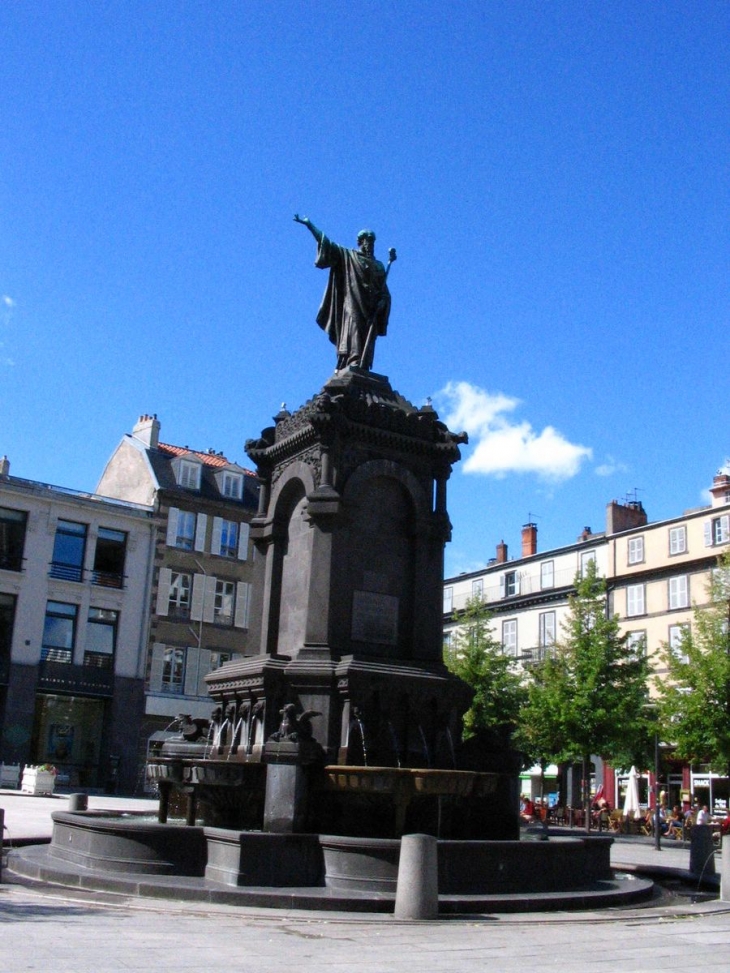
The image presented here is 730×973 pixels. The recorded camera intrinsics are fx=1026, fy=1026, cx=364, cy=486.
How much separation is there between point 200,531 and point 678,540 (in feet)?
72.6

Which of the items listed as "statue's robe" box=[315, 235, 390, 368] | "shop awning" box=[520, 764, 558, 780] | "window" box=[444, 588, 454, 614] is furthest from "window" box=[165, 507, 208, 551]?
"statue's robe" box=[315, 235, 390, 368]

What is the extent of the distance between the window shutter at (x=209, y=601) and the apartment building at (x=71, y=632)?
286 cm

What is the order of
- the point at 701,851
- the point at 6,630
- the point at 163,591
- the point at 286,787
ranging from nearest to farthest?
the point at 286,787, the point at 701,851, the point at 6,630, the point at 163,591

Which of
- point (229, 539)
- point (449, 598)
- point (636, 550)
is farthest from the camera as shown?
point (449, 598)

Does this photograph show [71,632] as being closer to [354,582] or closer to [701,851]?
[354,582]

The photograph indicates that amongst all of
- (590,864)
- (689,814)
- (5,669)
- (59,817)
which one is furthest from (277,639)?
(5,669)

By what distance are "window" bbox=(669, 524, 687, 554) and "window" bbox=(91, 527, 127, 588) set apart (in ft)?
82.1

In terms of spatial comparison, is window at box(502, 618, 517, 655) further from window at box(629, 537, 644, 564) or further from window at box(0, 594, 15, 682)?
window at box(0, 594, 15, 682)

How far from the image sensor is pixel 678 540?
47.5m

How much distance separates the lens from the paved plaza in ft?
25.6

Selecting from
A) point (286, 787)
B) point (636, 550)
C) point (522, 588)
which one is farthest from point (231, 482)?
point (286, 787)

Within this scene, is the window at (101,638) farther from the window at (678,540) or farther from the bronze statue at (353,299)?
the bronze statue at (353,299)

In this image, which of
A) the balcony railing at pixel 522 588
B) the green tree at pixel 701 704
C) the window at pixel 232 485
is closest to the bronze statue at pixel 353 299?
the green tree at pixel 701 704

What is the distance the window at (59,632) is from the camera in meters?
42.2
